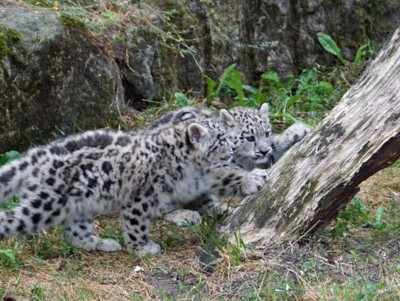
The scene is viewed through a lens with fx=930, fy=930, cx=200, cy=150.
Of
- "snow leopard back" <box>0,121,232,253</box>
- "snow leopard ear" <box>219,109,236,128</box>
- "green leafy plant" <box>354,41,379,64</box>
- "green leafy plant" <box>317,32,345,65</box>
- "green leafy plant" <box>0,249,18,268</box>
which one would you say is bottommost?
"green leafy plant" <box>0,249,18,268</box>

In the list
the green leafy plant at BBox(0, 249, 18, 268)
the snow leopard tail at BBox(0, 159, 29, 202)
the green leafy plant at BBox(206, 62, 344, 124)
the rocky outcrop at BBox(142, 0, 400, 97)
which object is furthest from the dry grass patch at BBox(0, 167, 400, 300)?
the rocky outcrop at BBox(142, 0, 400, 97)

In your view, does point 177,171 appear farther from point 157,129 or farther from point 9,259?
point 9,259

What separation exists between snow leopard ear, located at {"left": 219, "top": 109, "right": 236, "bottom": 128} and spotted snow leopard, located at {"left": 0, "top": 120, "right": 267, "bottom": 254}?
718 mm

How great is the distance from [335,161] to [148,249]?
72.6 inches

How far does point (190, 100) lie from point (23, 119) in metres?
2.47

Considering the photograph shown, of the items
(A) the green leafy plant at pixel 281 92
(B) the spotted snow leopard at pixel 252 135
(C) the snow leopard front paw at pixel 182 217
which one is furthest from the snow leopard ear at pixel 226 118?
(A) the green leafy plant at pixel 281 92

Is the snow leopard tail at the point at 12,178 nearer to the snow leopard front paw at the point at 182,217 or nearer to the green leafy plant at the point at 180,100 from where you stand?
the snow leopard front paw at the point at 182,217

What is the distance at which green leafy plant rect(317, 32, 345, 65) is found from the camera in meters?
13.0

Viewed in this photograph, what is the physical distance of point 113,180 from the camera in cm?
820

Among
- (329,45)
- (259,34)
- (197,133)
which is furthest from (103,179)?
(329,45)

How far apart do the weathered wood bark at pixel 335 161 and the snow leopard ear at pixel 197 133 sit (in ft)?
3.14

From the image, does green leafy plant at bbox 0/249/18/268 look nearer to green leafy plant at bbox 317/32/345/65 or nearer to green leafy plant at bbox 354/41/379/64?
green leafy plant at bbox 317/32/345/65

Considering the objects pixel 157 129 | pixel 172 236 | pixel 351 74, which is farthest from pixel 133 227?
pixel 351 74

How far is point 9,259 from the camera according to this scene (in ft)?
25.1
